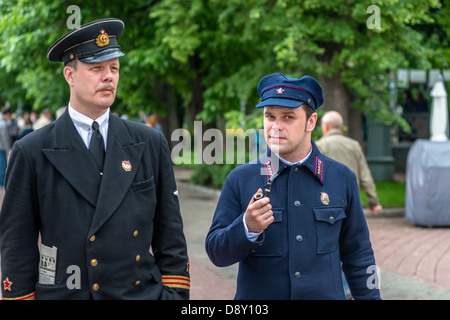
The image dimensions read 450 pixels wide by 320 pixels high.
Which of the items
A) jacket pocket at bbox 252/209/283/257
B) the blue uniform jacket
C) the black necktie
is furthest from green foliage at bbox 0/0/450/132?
the black necktie

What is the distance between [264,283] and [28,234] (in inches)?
40.4

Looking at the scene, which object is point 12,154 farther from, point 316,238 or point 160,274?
point 316,238

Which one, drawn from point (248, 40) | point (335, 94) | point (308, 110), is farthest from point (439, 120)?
point (308, 110)

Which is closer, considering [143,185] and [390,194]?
[143,185]

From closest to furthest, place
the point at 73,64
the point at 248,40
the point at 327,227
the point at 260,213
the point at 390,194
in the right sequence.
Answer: the point at 260,213 < the point at 73,64 < the point at 327,227 < the point at 248,40 < the point at 390,194

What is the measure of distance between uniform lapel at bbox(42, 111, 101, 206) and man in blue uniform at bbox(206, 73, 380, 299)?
1.95ft

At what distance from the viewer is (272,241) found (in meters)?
2.87

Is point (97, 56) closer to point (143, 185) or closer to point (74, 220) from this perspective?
point (143, 185)

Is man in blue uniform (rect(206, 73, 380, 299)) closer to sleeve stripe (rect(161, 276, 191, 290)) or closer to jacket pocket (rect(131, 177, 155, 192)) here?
sleeve stripe (rect(161, 276, 191, 290))

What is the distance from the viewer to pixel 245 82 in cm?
1361

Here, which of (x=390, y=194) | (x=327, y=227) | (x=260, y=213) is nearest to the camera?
(x=260, y=213)

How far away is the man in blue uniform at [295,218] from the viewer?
A: 2863 mm

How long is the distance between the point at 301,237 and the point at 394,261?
6041 millimetres

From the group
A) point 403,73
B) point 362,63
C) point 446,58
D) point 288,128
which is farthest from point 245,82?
point 288,128
